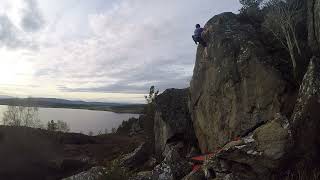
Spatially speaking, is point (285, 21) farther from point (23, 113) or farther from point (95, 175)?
point (23, 113)

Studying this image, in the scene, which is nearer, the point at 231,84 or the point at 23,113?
the point at 231,84

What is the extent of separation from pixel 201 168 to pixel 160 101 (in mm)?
19459

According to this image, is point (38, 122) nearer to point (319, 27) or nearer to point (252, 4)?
point (252, 4)

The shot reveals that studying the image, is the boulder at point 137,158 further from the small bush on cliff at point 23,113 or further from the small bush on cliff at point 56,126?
the small bush on cliff at point 23,113

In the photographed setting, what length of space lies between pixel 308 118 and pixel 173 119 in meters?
19.1

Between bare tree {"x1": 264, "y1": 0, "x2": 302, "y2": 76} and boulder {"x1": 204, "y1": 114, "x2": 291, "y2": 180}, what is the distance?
30.1 feet

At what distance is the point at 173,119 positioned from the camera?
3203 centimetres

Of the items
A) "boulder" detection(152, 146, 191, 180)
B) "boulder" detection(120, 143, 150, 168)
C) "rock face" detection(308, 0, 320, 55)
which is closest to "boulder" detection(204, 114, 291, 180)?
"boulder" detection(152, 146, 191, 180)

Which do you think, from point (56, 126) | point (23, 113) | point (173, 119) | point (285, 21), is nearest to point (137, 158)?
point (173, 119)

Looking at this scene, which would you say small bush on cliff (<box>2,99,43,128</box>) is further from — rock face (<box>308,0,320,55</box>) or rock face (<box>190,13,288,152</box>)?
rock face (<box>308,0,320,55</box>)

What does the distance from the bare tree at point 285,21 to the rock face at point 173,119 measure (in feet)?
32.2

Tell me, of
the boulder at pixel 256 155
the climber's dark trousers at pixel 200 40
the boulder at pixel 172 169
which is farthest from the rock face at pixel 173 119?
the boulder at pixel 256 155

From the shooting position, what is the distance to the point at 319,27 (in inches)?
754

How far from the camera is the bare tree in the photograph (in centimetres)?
2179
